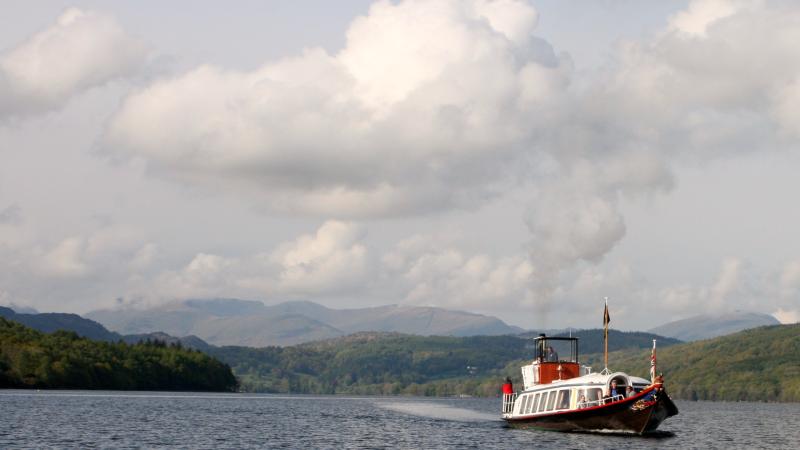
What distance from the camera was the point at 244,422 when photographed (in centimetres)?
16238

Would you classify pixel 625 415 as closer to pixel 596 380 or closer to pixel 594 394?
pixel 594 394

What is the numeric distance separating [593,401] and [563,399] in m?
5.69

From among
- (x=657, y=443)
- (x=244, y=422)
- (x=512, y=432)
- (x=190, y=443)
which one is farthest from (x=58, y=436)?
(x=657, y=443)

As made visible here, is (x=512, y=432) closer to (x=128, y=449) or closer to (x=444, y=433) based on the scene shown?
(x=444, y=433)

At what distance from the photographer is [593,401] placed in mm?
121188

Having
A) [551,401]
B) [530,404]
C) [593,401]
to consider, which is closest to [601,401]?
[593,401]

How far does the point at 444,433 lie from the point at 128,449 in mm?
51992

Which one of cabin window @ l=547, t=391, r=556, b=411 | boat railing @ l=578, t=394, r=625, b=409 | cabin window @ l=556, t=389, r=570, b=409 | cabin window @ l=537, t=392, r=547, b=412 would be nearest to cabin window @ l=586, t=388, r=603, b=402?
boat railing @ l=578, t=394, r=625, b=409

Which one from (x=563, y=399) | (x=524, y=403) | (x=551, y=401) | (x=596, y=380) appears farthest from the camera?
(x=524, y=403)

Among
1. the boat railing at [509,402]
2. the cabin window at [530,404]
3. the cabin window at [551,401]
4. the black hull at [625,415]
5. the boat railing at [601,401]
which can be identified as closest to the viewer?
the black hull at [625,415]

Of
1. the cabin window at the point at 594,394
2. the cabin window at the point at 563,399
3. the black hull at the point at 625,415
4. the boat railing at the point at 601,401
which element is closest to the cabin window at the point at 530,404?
the cabin window at the point at 563,399

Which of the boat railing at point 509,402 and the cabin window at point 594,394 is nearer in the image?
the cabin window at point 594,394

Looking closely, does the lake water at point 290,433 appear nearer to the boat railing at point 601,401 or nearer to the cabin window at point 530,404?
the cabin window at point 530,404

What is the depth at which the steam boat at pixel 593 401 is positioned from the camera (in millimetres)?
117438
